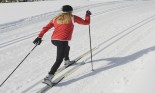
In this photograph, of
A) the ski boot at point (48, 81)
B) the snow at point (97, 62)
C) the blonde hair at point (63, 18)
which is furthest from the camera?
the blonde hair at point (63, 18)

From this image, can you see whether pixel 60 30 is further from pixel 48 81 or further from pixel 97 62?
pixel 97 62

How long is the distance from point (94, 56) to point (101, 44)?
5.34ft

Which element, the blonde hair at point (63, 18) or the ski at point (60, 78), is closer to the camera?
the ski at point (60, 78)

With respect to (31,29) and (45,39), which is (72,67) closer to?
(45,39)

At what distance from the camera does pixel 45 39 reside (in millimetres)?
11727

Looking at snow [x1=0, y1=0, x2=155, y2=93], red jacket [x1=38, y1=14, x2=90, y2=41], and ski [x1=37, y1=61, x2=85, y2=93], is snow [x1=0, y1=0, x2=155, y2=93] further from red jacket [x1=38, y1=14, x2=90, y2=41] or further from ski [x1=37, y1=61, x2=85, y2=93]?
red jacket [x1=38, y1=14, x2=90, y2=41]

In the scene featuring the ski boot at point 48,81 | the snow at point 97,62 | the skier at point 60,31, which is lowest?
the snow at point 97,62

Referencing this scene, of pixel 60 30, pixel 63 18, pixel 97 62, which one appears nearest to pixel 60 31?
pixel 60 30

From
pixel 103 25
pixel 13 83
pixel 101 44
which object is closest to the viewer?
pixel 13 83

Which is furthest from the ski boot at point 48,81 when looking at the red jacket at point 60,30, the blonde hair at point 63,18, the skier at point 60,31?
the blonde hair at point 63,18

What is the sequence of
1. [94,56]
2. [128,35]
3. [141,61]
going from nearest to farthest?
[141,61], [94,56], [128,35]

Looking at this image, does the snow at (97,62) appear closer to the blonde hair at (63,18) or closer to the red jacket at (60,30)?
the red jacket at (60,30)

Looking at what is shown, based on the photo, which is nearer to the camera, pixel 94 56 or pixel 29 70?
pixel 29 70

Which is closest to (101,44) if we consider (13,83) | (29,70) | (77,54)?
(77,54)
